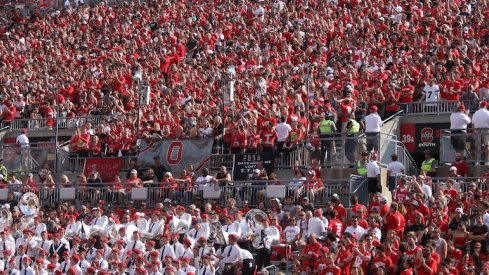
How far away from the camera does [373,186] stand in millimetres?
28672

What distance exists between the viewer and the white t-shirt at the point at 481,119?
29.0m

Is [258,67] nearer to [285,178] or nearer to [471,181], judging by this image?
[285,178]

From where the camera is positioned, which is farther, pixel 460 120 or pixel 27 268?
pixel 460 120

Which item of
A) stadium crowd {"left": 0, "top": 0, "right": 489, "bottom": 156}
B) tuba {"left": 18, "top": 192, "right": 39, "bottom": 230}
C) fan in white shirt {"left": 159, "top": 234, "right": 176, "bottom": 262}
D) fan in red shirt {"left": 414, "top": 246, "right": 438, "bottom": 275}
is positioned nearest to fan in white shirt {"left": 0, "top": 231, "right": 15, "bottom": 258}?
tuba {"left": 18, "top": 192, "right": 39, "bottom": 230}

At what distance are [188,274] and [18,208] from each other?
275 inches

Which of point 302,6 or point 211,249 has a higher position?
point 302,6

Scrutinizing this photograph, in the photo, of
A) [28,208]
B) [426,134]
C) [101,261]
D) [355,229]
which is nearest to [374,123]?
[426,134]

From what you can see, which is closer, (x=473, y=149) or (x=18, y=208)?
(x=473, y=149)

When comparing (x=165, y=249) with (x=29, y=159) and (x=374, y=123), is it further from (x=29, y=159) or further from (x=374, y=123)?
(x=29, y=159)

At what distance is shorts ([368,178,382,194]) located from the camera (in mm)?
28594

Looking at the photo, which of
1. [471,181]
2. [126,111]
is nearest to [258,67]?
[126,111]

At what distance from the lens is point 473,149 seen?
1133 inches

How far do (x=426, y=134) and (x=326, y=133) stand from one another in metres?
2.62

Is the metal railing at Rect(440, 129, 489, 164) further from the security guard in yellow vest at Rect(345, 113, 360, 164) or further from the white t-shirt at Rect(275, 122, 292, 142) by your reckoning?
the white t-shirt at Rect(275, 122, 292, 142)
